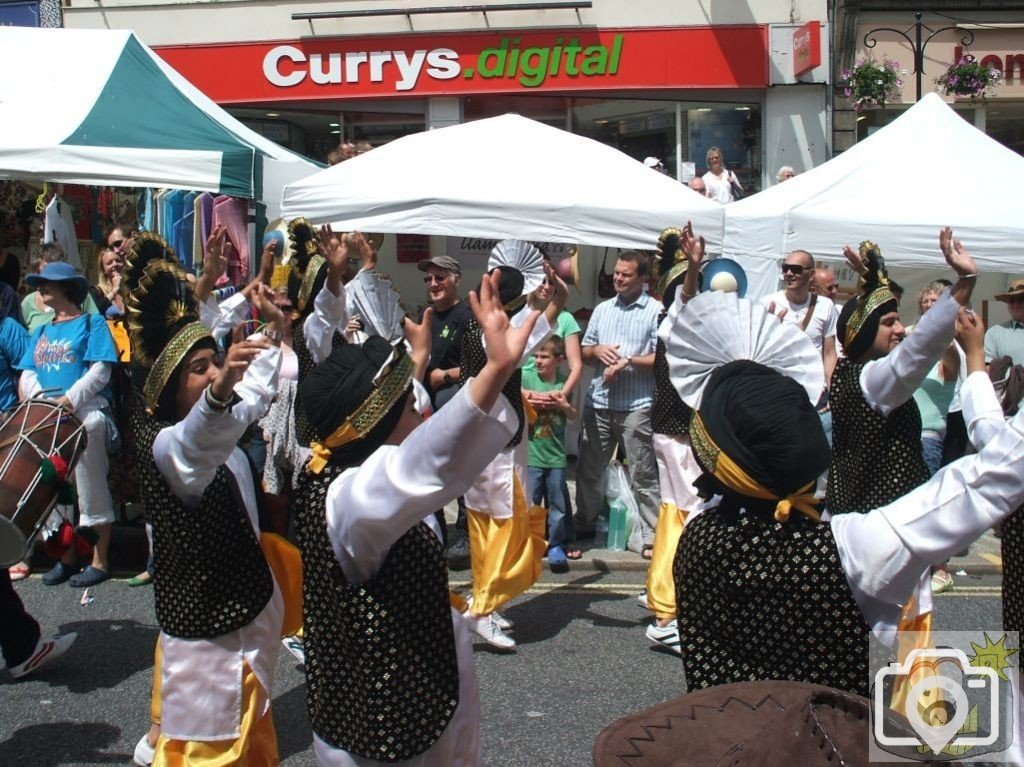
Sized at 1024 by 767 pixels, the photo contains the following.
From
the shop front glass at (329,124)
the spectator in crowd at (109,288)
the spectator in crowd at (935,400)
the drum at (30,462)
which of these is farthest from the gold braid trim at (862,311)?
the shop front glass at (329,124)

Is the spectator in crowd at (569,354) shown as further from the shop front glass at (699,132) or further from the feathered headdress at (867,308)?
the shop front glass at (699,132)

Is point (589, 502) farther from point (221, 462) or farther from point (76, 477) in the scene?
point (221, 462)

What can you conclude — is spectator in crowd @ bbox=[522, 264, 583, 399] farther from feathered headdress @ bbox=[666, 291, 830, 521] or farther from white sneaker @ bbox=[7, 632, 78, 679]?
feathered headdress @ bbox=[666, 291, 830, 521]

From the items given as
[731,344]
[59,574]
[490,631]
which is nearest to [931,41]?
[490,631]

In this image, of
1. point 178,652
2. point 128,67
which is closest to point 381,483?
point 178,652

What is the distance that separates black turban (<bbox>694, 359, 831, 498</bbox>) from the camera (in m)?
2.56

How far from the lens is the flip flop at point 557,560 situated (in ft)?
23.8

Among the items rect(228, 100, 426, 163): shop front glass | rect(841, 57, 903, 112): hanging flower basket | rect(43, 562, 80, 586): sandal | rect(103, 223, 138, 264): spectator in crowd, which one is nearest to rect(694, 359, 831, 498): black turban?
rect(43, 562, 80, 586): sandal

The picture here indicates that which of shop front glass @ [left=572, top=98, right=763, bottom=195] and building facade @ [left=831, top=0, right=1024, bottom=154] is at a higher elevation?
building facade @ [left=831, top=0, right=1024, bottom=154]

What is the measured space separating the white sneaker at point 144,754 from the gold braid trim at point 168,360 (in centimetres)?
136

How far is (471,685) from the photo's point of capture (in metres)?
2.91

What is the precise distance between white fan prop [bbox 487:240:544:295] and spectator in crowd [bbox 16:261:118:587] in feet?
7.78

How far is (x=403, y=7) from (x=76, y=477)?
679 centimetres

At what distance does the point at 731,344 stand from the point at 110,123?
203 inches
